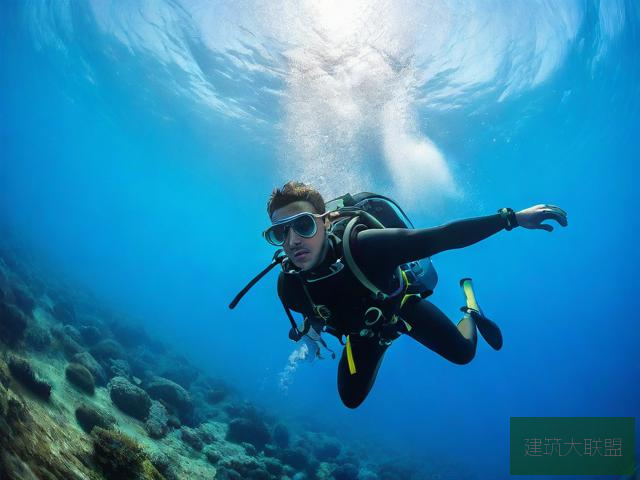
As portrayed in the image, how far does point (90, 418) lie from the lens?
20.6 feet

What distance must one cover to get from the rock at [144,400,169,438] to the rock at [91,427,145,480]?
3703 mm

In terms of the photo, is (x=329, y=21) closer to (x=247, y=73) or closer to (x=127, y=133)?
(x=247, y=73)

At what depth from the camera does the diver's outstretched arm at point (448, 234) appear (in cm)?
314

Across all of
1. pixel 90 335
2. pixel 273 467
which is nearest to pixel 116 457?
pixel 273 467

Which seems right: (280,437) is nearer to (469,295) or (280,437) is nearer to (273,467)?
(273,467)

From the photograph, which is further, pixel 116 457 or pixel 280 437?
pixel 280 437

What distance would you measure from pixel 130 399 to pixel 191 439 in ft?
6.24

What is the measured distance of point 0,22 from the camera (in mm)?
24719

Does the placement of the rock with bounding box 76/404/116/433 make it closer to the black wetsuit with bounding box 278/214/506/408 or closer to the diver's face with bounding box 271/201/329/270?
the black wetsuit with bounding box 278/214/506/408

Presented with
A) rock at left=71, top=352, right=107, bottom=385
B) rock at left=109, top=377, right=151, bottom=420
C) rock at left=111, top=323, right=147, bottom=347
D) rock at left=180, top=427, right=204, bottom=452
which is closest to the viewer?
rock at left=109, top=377, right=151, bottom=420

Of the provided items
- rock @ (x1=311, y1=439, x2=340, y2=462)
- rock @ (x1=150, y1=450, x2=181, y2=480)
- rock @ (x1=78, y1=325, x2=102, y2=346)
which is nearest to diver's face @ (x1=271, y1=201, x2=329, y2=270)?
rock @ (x1=150, y1=450, x2=181, y2=480)

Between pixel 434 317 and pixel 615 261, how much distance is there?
76873 mm

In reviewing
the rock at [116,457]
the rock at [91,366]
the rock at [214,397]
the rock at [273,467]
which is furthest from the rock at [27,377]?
the rock at [214,397]

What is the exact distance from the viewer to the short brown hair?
4031mm
